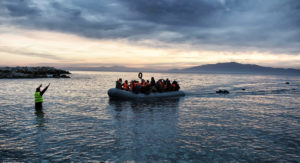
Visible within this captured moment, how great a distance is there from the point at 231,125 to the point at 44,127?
1009 cm

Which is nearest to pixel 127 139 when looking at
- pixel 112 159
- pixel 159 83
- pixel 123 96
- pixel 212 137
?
pixel 112 159

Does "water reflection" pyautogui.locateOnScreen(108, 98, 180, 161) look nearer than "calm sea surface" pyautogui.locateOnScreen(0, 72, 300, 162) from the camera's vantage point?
No

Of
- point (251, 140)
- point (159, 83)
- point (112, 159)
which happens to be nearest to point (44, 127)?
point (112, 159)

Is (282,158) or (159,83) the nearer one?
(282,158)

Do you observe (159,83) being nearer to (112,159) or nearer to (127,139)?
(127,139)

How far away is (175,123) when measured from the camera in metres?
12.1

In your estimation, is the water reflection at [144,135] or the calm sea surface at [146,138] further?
the water reflection at [144,135]

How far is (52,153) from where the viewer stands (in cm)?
743

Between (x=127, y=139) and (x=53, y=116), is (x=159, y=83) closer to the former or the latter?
(x=53, y=116)

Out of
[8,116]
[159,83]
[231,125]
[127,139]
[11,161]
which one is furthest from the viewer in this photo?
[159,83]

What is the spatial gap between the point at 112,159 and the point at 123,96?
14053 millimetres

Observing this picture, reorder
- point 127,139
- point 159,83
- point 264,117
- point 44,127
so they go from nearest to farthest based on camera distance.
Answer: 1. point 127,139
2. point 44,127
3. point 264,117
4. point 159,83

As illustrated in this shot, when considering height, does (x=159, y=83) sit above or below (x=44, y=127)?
above

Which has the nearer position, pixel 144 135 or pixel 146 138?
pixel 146 138
